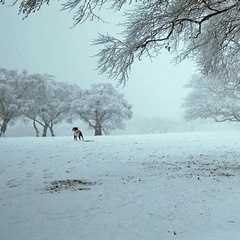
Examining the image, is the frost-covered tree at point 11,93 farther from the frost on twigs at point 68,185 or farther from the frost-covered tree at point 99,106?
the frost on twigs at point 68,185

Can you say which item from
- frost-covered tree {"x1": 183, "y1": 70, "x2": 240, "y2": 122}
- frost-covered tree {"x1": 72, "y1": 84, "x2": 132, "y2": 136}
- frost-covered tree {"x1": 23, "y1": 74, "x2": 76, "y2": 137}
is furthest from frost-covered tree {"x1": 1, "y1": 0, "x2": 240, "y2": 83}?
frost-covered tree {"x1": 23, "y1": 74, "x2": 76, "y2": 137}

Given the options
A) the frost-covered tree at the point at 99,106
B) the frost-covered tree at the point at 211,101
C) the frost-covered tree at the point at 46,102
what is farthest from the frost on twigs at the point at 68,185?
the frost-covered tree at the point at 46,102

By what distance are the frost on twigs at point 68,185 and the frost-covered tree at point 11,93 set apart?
23.6 m

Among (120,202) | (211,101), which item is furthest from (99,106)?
(120,202)

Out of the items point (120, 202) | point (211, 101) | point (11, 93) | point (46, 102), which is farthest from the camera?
point (46, 102)

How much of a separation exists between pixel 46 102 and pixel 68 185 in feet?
90.3

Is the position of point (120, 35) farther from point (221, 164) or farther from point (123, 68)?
point (221, 164)

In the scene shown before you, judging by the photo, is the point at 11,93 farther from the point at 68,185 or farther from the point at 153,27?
the point at 68,185

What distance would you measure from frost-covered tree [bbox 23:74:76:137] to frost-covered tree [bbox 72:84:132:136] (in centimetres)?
254

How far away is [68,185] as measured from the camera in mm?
5633

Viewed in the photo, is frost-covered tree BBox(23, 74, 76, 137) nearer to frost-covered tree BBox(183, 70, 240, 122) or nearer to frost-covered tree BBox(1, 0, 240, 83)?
frost-covered tree BBox(183, 70, 240, 122)

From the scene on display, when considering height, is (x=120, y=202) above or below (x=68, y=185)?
below

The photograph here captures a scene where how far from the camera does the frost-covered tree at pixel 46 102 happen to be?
101 ft

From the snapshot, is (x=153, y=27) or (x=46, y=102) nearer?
(x=153, y=27)
